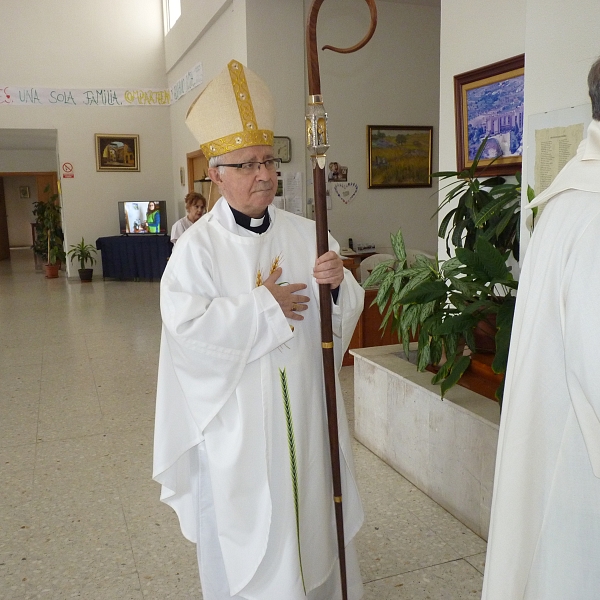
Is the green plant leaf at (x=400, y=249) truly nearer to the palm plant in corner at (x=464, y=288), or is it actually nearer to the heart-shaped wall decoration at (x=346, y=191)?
the palm plant in corner at (x=464, y=288)

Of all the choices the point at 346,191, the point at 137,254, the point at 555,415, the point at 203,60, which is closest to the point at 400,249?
the point at 555,415

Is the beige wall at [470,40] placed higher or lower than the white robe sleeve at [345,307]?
higher

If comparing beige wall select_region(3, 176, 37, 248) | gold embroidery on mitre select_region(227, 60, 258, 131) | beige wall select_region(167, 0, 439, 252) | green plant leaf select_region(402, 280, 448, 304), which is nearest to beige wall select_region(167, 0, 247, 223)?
beige wall select_region(167, 0, 439, 252)

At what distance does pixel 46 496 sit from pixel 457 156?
8.83ft

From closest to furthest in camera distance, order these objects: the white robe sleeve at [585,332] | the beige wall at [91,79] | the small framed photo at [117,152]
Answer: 1. the white robe sleeve at [585,332]
2. the beige wall at [91,79]
3. the small framed photo at [117,152]

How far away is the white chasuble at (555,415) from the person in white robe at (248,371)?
576mm

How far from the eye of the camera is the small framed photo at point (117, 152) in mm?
10234

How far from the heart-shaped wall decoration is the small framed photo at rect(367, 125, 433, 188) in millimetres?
197

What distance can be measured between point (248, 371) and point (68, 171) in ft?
31.2

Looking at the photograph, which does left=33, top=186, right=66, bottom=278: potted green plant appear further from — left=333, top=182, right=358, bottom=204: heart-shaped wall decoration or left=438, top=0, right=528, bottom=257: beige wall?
left=438, top=0, right=528, bottom=257: beige wall

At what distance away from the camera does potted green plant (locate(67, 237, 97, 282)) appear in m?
10.2

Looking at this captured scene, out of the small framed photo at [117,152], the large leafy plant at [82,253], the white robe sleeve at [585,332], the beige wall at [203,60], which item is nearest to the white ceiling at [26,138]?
the small framed photo at [117,152]

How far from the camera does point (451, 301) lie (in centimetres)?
255

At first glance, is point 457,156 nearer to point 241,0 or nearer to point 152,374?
point 152,374
